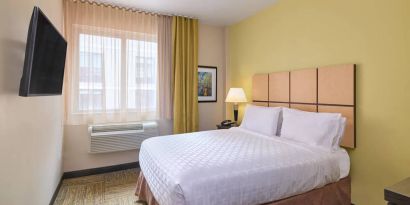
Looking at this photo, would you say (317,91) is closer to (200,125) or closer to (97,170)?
(200,125)

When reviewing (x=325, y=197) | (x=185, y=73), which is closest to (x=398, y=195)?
(x=325, y=197)

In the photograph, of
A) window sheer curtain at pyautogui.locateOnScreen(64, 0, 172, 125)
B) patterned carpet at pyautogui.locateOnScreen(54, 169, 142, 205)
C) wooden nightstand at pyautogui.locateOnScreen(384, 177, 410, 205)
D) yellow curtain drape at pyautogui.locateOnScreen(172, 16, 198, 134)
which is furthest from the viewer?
yellow curtain drape at pyautogui.locateOnScreen(172, 16, 198, 134)

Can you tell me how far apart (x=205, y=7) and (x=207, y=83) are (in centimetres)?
143

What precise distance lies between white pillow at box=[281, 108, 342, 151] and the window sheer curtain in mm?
2125

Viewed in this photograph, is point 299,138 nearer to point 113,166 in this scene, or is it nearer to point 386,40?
point 386,40

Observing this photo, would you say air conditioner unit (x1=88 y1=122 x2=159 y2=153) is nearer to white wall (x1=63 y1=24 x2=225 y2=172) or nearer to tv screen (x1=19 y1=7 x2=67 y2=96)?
white wall (x1=63 y1=24 x2=225 y2=172)

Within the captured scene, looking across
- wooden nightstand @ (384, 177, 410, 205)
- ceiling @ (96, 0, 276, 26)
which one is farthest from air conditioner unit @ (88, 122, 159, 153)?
wooden nightstand @ (384, 177, 410, 205)

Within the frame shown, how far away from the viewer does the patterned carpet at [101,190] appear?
8.25 feet

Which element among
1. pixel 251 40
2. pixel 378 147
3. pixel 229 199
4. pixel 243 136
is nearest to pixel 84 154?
pixel 243 136

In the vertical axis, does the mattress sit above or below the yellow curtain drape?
below

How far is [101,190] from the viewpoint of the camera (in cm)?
281

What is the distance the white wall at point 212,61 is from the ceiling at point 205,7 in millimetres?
440

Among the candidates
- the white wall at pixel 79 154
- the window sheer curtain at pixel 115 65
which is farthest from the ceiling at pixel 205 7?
the white wall at pixel 79 154

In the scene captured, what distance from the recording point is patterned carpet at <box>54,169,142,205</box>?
8.25 feet
